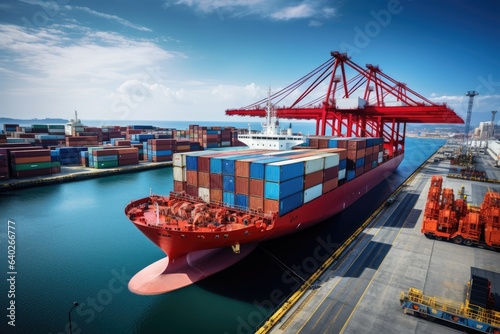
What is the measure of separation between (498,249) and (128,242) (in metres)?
29.7

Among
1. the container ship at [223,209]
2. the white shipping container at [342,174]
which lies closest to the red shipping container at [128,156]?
the container ship at [223,209]

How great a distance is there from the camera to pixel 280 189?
57.4ft

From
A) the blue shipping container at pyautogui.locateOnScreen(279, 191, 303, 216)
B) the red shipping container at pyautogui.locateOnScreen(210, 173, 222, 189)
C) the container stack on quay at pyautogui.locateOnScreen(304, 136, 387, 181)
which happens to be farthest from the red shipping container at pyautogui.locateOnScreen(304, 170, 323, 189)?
the red shipping container at pyautogui.locateOnScreen(210, 173, 222, 189)

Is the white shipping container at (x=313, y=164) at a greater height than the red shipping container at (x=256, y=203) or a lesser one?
greater

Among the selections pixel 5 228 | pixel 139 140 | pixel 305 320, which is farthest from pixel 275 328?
pixel 139 140

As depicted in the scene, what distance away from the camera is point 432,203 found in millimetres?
22406

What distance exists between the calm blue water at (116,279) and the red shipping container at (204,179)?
641cm

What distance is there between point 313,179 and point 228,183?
7072 millimetres

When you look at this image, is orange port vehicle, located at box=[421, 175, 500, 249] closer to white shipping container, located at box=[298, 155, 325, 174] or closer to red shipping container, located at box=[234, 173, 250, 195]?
white shipping container, located at box=[298, 155, 325, 174]

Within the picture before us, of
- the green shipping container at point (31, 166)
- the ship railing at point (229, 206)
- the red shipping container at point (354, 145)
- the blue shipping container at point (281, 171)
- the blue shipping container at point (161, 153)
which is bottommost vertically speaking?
the green shipping container at point (31, 166)

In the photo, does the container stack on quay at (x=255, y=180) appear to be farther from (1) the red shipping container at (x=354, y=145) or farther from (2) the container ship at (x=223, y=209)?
(1) the red shipping container at (x=354, y=145)

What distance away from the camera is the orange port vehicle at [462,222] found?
2006 cm

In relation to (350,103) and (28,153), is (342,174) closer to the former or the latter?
(350,103)

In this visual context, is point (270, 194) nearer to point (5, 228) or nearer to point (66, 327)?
point (66, 327)
